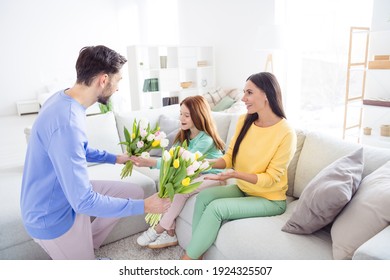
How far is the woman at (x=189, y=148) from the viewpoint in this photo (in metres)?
2.00

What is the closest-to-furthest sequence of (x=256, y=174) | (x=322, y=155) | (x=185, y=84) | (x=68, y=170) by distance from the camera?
1. (x=68, y=170)
2. (x=256, y=174)
3. (x=322, y=155)
4. (x=185, y=84)

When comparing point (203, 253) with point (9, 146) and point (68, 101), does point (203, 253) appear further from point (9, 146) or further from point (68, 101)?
point (9, 146)

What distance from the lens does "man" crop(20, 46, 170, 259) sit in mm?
1306

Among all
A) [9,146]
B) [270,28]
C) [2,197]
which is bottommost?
[9,146]

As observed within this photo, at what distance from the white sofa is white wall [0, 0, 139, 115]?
637 centimetres

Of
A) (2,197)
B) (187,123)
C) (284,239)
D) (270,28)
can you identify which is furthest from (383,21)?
(2,197)

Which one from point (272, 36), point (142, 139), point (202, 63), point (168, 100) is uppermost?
point (272, 36)

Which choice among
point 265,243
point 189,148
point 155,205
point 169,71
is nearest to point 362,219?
point 265,243

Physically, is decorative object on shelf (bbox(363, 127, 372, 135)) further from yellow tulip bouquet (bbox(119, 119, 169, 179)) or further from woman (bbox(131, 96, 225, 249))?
yellow tulip bouquet (bbox(119, 119, 169, 179))

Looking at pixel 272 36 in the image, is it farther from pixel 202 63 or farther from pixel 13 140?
pixel 13 140

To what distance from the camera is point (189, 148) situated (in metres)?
2.20

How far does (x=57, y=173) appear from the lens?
1329 millimetres

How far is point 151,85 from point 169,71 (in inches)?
15.4

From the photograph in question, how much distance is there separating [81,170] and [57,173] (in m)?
0.10
